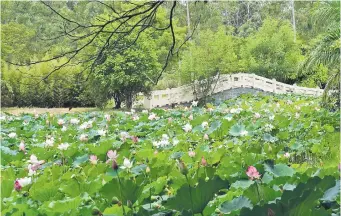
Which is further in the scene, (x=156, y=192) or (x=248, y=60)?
(x=248, y=60)

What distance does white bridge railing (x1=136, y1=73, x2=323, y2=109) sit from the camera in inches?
631

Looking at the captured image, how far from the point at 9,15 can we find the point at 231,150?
80.6 ft

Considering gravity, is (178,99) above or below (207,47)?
below

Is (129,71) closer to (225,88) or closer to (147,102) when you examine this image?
(147,102)

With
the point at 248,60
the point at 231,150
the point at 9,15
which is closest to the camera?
the point at 231,150

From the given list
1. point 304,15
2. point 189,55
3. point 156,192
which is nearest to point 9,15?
point 189,55

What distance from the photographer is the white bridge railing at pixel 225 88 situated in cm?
1602

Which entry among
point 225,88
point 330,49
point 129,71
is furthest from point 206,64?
point 330,49

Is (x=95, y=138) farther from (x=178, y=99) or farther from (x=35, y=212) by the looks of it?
(x=178, y=99)

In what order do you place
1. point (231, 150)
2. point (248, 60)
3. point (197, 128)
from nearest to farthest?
1. point (231, 150)
2. point (197, 128)
3. point (248, 60)

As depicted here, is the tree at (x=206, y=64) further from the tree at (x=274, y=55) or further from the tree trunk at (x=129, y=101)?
the tree at (x=274, y=55)

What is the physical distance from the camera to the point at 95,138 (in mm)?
3258

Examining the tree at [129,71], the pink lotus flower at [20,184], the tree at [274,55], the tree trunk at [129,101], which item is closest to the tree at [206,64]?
the tree at [129,71]

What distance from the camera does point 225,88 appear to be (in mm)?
16078
